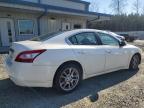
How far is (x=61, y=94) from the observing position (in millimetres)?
4570

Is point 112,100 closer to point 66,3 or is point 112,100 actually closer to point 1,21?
point 1,21

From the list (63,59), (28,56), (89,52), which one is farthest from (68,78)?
(28,56)

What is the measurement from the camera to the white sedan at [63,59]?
4.09 meters

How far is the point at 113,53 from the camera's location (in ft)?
18.4

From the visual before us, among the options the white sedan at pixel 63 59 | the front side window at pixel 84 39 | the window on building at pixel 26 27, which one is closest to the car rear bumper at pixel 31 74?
the white sedan at pixel 63 59

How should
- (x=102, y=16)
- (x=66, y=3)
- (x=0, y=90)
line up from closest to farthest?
(x=0, y=90) → (x=102, y=16) → (x=66, y=3)

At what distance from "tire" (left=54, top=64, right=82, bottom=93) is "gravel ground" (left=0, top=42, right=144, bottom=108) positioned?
16 cm

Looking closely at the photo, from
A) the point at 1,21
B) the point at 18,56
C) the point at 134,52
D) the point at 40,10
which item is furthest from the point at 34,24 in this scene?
the point at 18,56

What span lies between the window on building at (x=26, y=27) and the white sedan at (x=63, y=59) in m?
11.2

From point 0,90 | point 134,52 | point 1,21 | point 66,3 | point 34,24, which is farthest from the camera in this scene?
point 66,3

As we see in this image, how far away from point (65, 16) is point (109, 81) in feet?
45.5

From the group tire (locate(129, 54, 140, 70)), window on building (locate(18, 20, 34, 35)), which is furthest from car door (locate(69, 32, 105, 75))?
window on building (locate(18, 20, 34, 35))

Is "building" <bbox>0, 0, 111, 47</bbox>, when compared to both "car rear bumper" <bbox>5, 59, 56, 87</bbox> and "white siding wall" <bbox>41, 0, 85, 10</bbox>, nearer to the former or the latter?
"white siding wall" <bbox>41, 0, 85, 10</bbox>

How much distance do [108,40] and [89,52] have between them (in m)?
1.12
